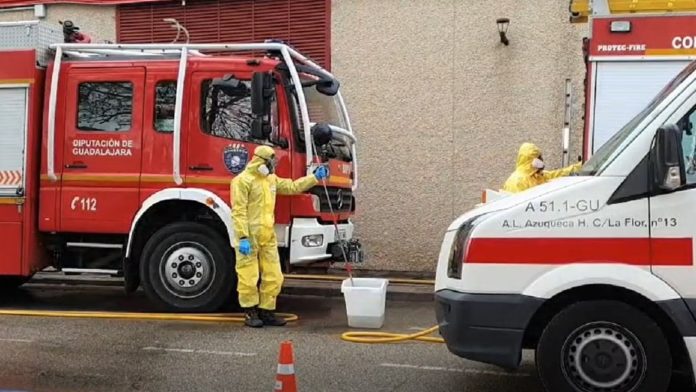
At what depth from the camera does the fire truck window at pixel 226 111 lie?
26.9ft

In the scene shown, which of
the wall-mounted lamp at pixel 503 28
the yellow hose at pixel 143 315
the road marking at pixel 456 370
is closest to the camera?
the road marking at pixel 456 370

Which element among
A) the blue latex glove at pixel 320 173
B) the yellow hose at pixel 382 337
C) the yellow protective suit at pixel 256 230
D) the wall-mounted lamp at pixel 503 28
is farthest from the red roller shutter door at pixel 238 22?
the yellow hose at pixel 382 337

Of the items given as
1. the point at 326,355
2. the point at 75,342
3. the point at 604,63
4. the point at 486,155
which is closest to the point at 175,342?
the point at 75,342

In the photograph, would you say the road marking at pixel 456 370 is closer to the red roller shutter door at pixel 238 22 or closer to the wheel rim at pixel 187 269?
the wheel rim at pixel 187 269

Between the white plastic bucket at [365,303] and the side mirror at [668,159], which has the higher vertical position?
the side mirror at [668,159]

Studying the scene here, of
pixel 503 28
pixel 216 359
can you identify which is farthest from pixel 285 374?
pixel 503 28

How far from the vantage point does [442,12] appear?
38.1 ft

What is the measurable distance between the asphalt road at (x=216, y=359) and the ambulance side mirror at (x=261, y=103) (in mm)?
1968

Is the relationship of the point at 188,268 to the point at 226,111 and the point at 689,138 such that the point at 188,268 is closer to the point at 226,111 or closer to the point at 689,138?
the point at 226,111

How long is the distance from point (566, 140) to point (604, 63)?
2190 mm

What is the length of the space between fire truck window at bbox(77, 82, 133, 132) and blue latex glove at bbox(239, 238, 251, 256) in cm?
198

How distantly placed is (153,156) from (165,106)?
0.55 meters

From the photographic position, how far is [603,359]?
4.54 meters

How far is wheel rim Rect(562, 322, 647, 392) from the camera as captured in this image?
450 cm
